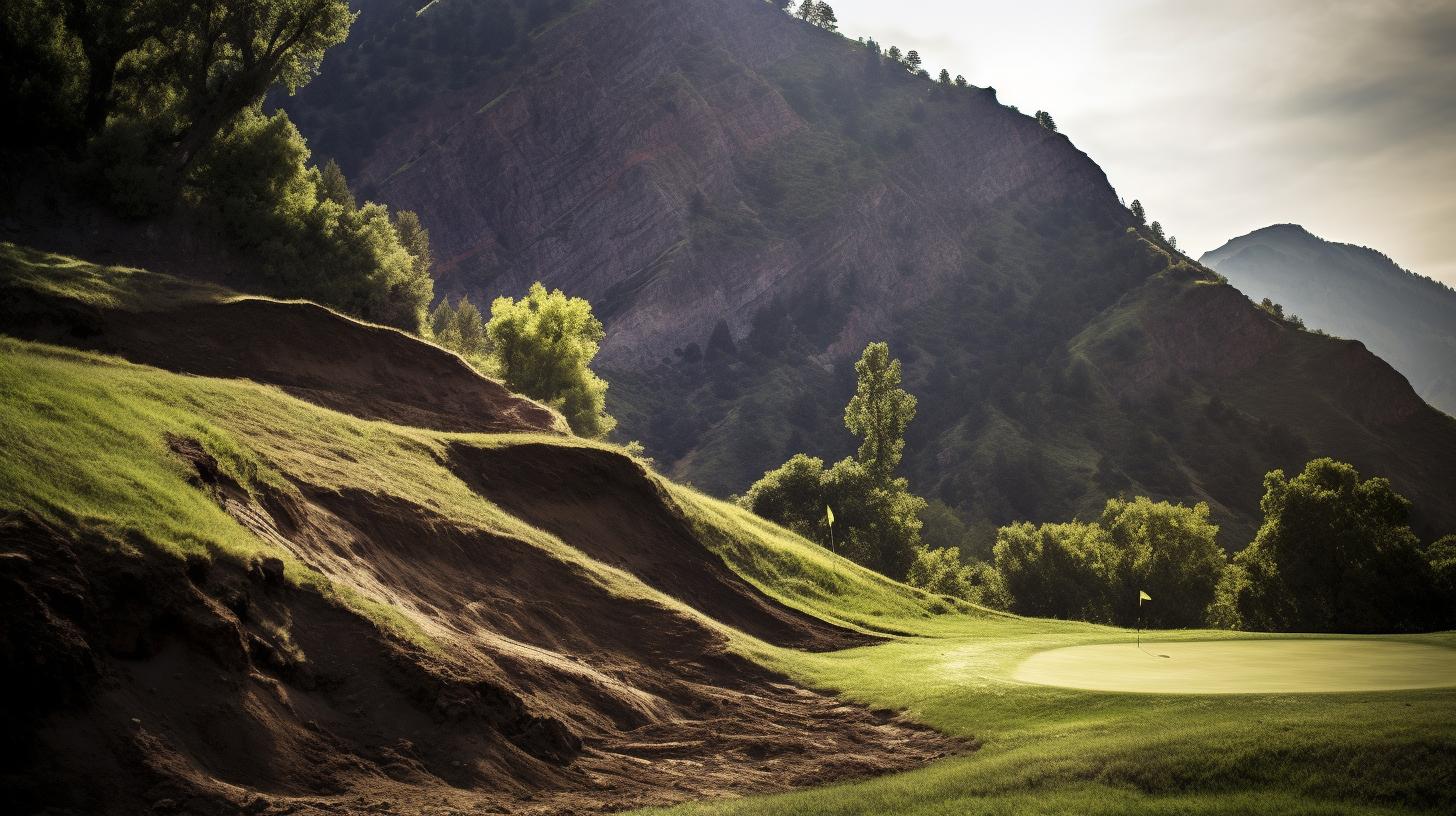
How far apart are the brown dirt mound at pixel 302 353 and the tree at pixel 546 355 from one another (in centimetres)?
2624

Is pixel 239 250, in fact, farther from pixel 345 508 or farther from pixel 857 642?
pixel 857 642

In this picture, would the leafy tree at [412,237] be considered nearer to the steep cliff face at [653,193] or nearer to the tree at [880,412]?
the tree at [880,412]

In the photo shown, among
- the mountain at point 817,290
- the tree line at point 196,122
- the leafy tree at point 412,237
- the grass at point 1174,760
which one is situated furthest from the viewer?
the mountain at point 817,290

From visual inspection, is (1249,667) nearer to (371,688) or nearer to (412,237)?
(371,688)

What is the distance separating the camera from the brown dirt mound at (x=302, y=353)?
26047mm

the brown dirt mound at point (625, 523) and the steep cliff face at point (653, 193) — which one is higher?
the steep cliff face at point (653, 193)

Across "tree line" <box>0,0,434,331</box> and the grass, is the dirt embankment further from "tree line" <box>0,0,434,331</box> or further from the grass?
"tree line" <box>0,0,434,331</box>

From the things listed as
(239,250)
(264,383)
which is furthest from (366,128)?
(264,383)

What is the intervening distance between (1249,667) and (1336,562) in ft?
136

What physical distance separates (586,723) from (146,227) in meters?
39.4

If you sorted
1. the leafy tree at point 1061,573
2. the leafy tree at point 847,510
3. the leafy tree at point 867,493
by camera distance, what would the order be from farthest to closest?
Answer: the leafy tree at point 1061,573, the leafy tree at point 867,493, the leafy tree at point 847,510

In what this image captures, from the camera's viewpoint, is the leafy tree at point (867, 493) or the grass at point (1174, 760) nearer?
the grass at point (1174, 760)

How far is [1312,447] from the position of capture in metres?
133

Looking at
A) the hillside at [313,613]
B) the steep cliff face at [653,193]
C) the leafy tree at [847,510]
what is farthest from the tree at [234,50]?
the steep cliff face at [653,193]
